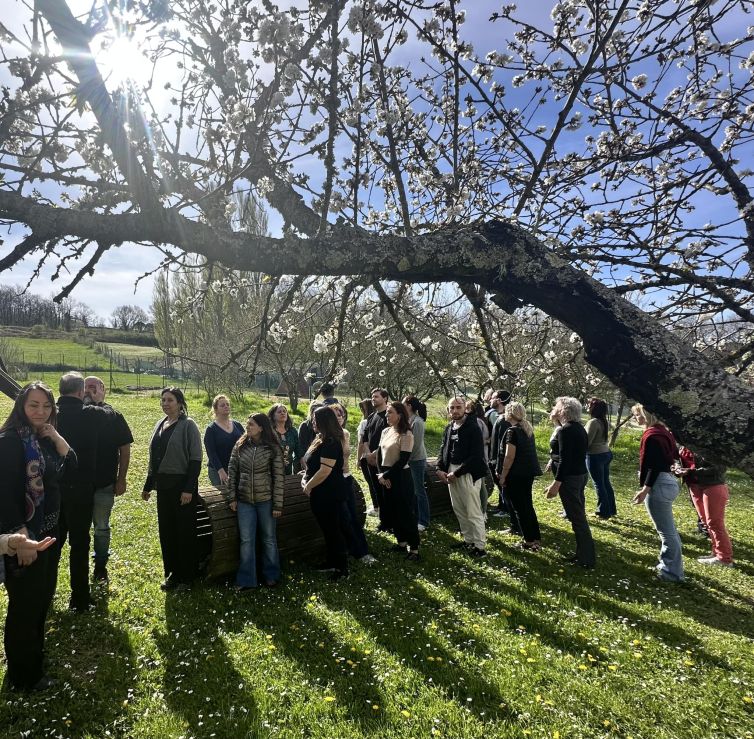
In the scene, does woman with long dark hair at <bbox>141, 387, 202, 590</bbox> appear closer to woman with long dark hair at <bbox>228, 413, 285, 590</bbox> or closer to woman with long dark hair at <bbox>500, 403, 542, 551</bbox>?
woman with long dark hair at <bbox>228, 413, 285, 590</bbox>

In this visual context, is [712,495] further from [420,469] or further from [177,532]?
[177,532]

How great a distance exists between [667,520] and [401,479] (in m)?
3.08

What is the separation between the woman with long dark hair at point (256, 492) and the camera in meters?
4.78

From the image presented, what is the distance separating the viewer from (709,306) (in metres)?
3.59

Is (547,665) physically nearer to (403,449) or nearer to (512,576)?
(512,576)

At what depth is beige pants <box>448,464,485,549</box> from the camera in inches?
235

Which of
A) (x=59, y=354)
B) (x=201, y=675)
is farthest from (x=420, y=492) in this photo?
(x=59, y=354)

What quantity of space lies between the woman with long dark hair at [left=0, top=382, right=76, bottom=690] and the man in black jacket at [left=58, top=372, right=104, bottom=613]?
940 mm

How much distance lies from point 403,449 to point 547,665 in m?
A: 2.72

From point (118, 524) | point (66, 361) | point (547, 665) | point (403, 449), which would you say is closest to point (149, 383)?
point (66, 361)

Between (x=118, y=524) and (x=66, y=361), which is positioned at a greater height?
(x=66, y=361)

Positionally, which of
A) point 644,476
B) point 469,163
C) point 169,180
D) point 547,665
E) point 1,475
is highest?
point 469,163

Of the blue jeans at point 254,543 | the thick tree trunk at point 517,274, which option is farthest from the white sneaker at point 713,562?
the thick tree trunk at point 517,274

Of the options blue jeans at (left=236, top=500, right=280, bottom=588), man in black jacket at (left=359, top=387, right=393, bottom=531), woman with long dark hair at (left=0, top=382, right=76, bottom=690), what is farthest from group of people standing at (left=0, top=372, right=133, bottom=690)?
man in black jacket at (left=359, top=387, right=393, bottom=531)
